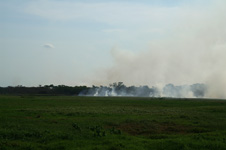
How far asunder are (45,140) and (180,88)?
147 m

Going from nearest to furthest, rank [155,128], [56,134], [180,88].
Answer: [56,134], [155,128], [180,88]

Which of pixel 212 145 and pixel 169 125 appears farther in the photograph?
pixel 169 125

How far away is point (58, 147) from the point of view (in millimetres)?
14797

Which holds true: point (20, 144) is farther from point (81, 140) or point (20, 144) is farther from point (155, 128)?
point (155, 128)

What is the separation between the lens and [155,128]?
902 inches

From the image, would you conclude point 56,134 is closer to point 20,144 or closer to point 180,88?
point 20,144

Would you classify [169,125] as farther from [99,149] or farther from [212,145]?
[99,149]

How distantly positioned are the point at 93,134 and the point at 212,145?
743cm

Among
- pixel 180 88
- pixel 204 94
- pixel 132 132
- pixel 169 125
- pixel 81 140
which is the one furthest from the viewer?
pixel 180 88

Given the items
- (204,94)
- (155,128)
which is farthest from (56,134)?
(204,94)

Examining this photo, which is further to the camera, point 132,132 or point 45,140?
point 132,132

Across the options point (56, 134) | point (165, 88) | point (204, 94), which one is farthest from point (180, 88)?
point (56, 134)

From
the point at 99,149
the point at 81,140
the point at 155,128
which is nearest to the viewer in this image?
the point at 99,149

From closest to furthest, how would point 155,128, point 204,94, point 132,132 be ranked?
1. point 132,132
2. point 155,128
3. point 204,94
